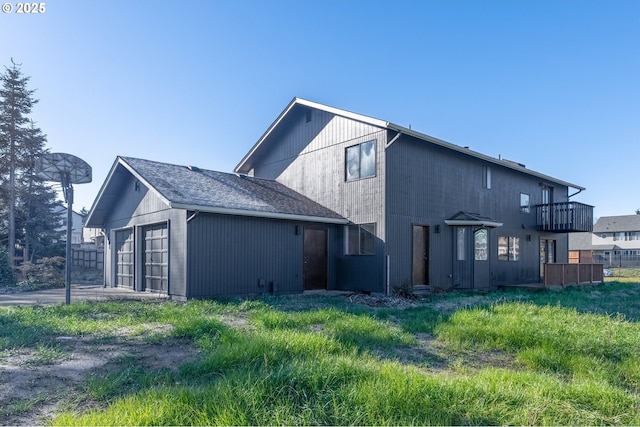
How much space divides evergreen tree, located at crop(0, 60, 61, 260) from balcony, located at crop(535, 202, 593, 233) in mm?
25816

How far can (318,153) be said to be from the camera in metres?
14.2

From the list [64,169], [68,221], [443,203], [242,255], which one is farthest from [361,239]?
[64,169]

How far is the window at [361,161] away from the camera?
40.3ft

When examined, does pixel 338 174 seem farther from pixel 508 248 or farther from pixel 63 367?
pixel 63 367

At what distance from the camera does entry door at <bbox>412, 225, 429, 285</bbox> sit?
42.0 feet

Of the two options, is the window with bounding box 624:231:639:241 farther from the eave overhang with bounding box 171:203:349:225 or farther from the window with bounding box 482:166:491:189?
the eave overhang with bounding box 171:203:349:225

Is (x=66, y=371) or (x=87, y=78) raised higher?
(x=87, y=78)

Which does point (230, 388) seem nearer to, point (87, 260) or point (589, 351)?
point (589, 351)

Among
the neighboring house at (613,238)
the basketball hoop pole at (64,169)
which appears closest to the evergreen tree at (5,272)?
the basketball hoop pole at (64,169)

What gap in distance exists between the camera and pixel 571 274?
53.3 ft

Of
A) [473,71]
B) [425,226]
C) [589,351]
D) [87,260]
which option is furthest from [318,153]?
[87,260]

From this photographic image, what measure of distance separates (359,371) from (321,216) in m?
8.88

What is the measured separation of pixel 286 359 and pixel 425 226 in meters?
9.80

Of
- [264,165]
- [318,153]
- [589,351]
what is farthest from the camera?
[264,165]
